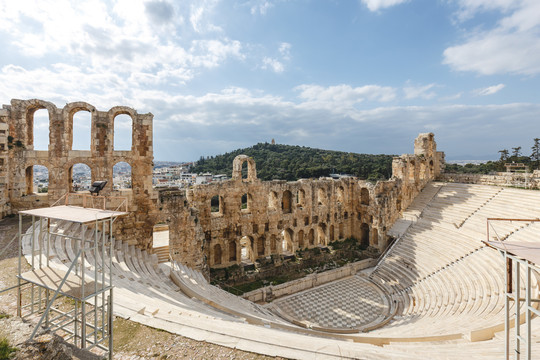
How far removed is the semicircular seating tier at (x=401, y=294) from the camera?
6696 millimetres

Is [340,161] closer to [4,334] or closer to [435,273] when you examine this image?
[435,273]

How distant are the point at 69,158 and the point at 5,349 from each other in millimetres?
12282

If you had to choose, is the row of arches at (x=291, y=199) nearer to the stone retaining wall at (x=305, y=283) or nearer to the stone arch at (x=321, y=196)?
the stone arch at (x=321, y=196)

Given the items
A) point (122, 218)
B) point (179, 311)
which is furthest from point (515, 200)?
point (122, 218)

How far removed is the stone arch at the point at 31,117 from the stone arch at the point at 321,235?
21192 millimetres

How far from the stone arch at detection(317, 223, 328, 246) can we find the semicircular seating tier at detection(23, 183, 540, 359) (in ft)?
16.4

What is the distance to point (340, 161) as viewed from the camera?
3022 inches

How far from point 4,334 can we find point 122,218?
983 centimetres

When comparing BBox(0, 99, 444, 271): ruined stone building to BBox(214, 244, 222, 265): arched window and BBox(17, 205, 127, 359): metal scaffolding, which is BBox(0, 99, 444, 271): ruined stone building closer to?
BBox(214, 244, 222, 265): arched window

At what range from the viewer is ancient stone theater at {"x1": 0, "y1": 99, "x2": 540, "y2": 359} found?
20.4 ft

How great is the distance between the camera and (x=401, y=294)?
17.6 meters

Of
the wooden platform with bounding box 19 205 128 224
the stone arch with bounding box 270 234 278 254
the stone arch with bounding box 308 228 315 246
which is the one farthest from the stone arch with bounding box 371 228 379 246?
the wooden platform with bounding box 19 205 128 224

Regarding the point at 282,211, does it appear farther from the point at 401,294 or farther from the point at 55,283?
the point at 55,283

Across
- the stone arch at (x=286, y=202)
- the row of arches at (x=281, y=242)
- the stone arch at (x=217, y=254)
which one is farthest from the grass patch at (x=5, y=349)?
the stone arch at (x=286, y=202)
